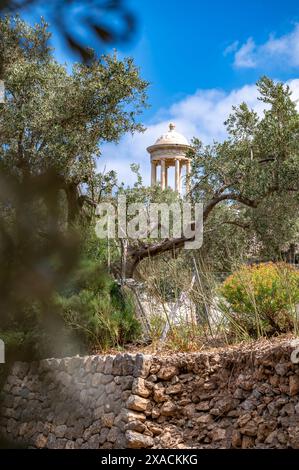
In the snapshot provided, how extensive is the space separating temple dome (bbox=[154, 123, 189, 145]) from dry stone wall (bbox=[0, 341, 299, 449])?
12.0m

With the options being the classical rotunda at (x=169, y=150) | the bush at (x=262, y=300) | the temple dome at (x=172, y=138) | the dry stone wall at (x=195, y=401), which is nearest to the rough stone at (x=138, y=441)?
the dry stone wall at (x=195, y=401)

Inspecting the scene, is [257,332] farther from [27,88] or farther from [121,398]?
[27,88]

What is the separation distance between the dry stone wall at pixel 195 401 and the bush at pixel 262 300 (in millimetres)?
567

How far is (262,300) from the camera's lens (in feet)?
21.4

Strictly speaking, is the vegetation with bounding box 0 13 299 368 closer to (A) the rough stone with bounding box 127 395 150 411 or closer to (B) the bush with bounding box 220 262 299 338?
(B) the bush with bounding box 220 262 299 338

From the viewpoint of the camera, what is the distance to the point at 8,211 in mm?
486

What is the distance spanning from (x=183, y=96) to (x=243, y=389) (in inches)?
206

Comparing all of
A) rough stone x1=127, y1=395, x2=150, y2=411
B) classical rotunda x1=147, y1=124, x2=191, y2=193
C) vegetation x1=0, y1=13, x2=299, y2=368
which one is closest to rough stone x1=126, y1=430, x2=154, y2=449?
rough stone x1=127, y1=395, x2=150, y2=411

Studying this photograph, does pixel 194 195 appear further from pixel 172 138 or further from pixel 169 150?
pixel 172 138

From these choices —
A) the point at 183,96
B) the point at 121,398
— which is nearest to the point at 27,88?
the point at 121,398

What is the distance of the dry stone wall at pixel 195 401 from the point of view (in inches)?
207

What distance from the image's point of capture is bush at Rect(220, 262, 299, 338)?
20.7ft

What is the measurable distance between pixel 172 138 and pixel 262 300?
12.3 meters
